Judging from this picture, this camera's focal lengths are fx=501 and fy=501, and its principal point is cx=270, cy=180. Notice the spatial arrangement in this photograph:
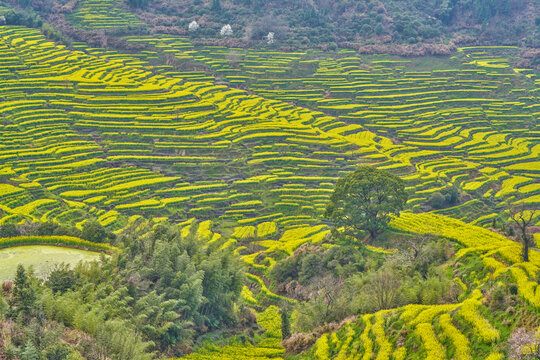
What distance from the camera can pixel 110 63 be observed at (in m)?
79.0

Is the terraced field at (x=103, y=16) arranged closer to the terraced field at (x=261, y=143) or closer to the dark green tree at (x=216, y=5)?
the terraced field at (x=261, y=143)

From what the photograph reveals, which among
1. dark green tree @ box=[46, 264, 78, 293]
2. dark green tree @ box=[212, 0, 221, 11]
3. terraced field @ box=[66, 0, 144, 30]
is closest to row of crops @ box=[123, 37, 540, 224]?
terraced field @ box=[66, 0, 144, 30]

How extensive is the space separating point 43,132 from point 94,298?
42563 mm

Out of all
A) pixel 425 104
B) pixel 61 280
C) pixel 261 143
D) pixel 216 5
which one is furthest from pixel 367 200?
pixel 216 5

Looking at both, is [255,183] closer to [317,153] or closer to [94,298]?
[317,153]

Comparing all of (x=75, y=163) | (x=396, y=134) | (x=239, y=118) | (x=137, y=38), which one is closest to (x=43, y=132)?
(x=75, y=163)

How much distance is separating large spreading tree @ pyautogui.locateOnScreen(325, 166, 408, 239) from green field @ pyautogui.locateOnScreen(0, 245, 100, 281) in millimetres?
19106

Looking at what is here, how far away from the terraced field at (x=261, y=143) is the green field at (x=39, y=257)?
6839 mm

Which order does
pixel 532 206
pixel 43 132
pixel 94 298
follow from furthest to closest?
pixel 43 132
pixel 532 206
pixel 94 298

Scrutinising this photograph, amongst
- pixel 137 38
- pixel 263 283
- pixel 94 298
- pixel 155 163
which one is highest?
pixel 137 38

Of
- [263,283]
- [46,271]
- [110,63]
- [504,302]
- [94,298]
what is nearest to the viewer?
[504,302]

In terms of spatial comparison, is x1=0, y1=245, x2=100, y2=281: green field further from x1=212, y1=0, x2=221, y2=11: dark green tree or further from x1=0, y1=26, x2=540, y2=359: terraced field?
x1=212, y1=0, x2=221, y2=11: dark green tree

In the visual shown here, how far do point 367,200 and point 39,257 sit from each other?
23.3m

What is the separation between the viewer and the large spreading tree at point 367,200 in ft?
123
